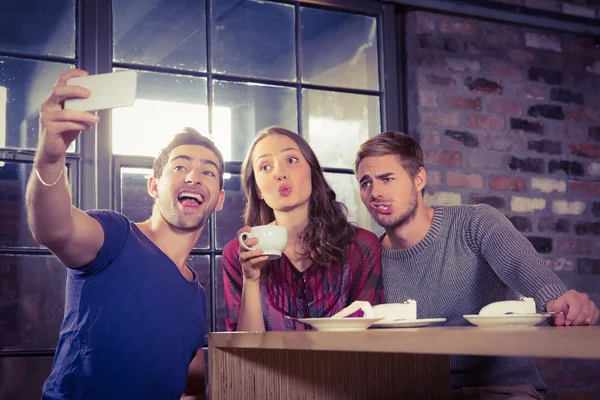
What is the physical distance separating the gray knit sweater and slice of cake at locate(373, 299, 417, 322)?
60 centimetres

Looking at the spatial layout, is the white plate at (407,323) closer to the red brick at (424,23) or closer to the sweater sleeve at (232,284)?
the sweater sleeve at (232,284)

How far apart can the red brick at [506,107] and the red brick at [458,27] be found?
331mm

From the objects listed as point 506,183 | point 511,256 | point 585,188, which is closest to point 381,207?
point 511,256

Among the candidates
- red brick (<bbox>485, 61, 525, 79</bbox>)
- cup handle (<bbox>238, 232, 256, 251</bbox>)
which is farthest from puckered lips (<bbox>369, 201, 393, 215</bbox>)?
red brick (<bbox>485, 61, 525, 79</bbox>)

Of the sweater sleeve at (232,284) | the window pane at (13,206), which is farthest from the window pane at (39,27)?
the sweater sleeve at (232,284)

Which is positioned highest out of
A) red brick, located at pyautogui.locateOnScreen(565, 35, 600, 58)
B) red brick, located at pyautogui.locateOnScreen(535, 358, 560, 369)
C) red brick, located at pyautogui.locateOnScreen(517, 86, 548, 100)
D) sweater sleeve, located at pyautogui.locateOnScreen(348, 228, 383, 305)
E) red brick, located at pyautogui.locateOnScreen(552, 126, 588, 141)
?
red brick, located at pyautogui.locateOnScreen(565, 35, 600, 58)

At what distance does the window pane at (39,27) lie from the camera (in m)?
2.67

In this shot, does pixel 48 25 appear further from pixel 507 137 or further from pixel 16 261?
pixel 507 137

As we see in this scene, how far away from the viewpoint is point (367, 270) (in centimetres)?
218

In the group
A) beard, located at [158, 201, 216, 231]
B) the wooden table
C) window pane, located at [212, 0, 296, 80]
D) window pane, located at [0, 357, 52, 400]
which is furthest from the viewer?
window pane, located at [212, 0, 296, 80]

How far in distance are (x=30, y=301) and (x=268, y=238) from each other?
1.26m

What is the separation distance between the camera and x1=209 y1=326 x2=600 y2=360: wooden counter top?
3.11 ft

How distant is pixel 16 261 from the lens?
2.57 m

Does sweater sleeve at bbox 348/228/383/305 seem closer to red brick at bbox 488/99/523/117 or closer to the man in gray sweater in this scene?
the man in gray sweater
